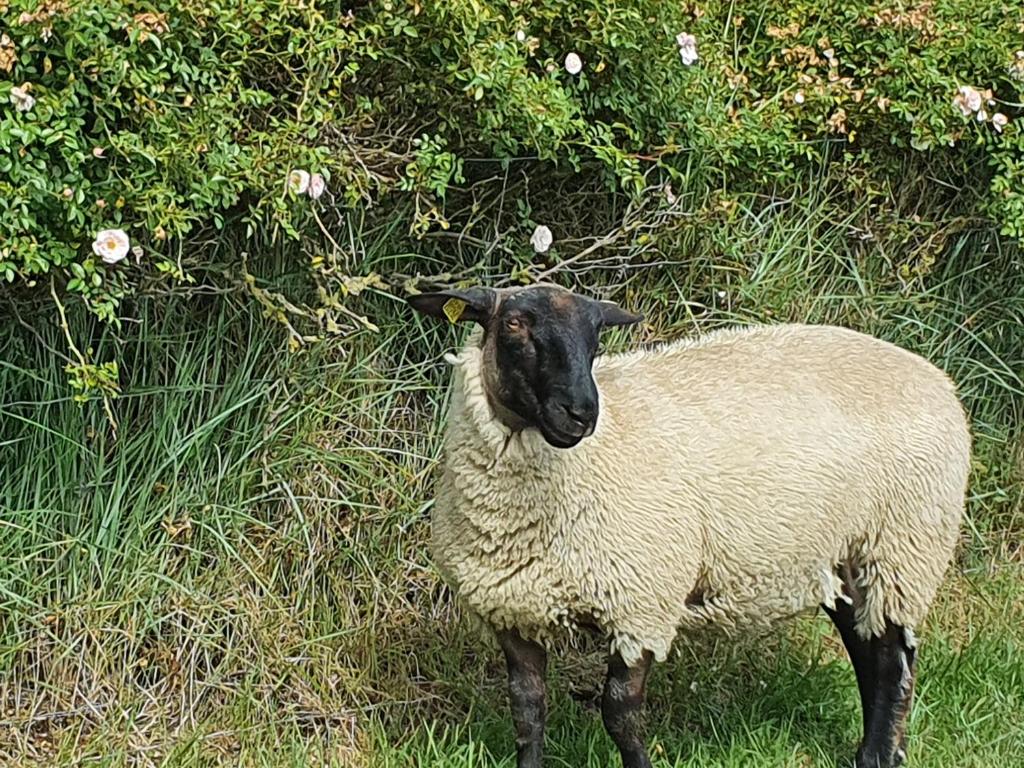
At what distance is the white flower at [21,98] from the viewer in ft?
12.4

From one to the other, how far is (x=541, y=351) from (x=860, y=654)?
5.56 feet

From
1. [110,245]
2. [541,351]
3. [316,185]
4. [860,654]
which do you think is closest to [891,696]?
[860,654]

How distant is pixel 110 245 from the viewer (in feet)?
13.0

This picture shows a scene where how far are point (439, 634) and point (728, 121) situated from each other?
7.27 ft

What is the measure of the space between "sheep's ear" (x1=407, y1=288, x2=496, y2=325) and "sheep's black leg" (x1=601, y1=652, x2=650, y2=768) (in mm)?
1098

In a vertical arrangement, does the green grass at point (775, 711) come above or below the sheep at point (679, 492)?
below

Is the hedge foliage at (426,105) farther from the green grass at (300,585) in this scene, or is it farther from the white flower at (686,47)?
the green grass at (300,585)

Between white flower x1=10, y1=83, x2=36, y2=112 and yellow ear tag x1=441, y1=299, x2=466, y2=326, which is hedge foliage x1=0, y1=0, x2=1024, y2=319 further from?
yellow ear tag x1=441, y1=299, x2=466, y2=326

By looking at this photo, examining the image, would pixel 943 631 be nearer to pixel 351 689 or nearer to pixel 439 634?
pixel 439 634

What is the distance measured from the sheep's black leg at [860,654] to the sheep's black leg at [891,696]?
0.14ft

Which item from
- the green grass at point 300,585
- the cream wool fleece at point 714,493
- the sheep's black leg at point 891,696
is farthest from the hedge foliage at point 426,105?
the sheep's black leg at point 891,696

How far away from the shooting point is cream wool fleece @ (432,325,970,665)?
4.14m

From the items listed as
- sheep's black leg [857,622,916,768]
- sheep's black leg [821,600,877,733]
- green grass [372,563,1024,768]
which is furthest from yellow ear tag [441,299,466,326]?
sheep's black leg [857,622,916,768]

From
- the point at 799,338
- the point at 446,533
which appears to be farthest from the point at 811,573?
the point at 446,533
